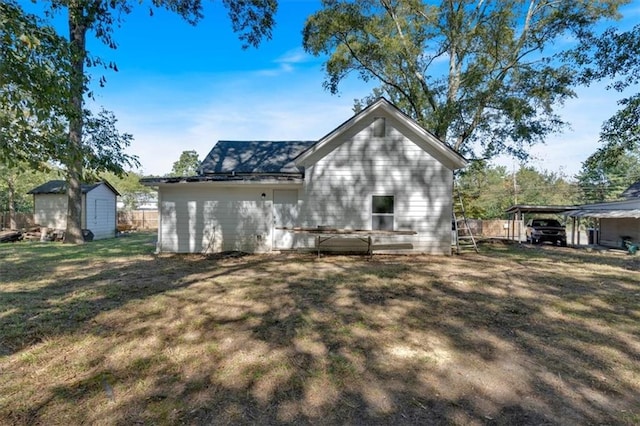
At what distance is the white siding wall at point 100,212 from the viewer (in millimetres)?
18031

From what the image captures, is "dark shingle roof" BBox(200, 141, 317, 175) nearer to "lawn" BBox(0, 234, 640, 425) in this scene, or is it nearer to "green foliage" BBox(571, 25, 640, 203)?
"lawn" BBox(0, 234, 640, 425)

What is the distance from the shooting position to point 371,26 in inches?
597

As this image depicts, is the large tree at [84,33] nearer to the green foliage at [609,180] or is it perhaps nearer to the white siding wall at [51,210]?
the white siding wall at [51,210]

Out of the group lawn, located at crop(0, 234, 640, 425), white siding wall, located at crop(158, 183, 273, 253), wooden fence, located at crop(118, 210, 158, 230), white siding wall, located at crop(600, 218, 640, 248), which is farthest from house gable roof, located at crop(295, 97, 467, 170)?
wooden fence, located at crop(118, 210, 158, 230)

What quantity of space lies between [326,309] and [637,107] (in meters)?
11.2

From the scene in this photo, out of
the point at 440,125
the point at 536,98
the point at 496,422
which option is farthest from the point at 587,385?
the point at 536,98

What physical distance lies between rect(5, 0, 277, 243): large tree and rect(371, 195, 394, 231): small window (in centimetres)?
649

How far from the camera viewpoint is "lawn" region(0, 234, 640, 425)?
2.57 metres

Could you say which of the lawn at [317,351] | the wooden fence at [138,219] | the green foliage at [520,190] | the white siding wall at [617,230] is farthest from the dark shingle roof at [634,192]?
the wooden fence at [138,219]

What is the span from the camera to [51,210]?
19.0m

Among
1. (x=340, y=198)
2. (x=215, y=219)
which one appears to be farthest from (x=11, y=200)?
(x=340, y=198)

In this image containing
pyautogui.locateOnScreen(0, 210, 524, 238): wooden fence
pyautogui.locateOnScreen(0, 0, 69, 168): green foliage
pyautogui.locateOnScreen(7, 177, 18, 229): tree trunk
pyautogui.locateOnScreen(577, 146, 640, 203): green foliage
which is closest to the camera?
pyautogui.locateOnScreen(0, 0, 69, 168): green foliage

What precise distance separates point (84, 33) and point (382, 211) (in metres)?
13.1

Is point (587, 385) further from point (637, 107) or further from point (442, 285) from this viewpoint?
point (637, 107)
